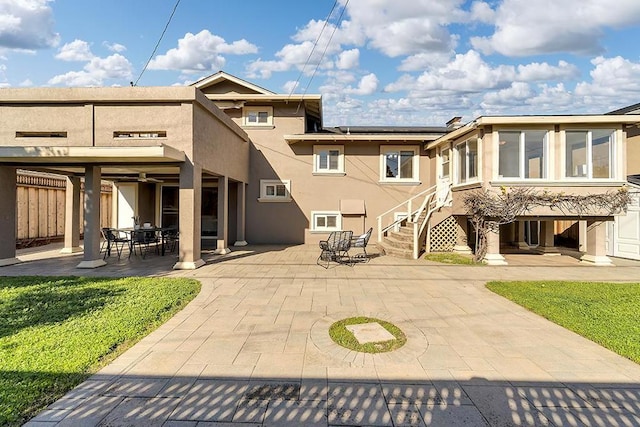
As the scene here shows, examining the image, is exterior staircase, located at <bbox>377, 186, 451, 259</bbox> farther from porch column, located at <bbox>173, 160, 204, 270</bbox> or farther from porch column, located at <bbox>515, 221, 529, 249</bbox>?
porch column, located at <bbox>173, 160, 204, 270</bbox>

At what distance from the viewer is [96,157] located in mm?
7121

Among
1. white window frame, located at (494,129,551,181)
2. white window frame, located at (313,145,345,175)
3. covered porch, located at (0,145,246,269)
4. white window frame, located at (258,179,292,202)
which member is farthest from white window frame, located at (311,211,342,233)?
white window frame, located at (494,129,551,181)

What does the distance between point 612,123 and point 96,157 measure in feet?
43.6

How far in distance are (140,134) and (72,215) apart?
4.66 meters

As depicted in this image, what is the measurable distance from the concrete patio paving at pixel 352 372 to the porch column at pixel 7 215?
648 centimetres

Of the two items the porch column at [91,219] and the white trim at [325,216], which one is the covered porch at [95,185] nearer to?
the porch column at [91,219]

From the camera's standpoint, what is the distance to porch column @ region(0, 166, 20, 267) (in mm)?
7910

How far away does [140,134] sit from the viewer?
770 centimetres

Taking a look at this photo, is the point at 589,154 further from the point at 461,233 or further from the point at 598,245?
the point at 461,233

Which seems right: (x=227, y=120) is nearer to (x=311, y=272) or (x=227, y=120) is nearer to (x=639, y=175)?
(x=311, y=272)

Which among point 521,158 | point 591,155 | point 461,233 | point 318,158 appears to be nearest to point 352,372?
point 521,158

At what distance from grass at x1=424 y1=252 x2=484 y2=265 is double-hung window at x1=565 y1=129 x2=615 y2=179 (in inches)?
141

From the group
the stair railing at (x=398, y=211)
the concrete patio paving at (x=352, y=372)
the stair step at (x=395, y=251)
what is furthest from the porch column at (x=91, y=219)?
the stair railing at (x=398, y=211)

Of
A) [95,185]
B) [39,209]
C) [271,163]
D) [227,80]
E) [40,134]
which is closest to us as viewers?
[40,134]
